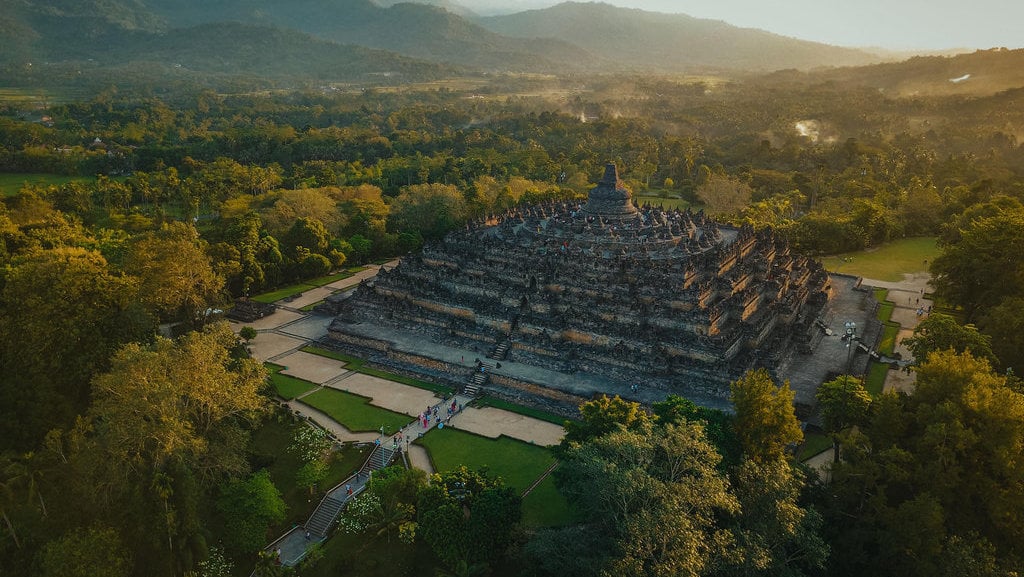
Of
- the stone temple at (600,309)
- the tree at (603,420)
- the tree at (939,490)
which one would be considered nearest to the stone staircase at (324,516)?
the tree at (603,420)

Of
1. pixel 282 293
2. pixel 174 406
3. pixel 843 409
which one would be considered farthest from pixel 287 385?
pixel 843 409

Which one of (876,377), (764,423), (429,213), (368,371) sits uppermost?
(764,423)

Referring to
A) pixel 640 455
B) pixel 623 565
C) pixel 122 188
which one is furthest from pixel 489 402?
pixel 122 188

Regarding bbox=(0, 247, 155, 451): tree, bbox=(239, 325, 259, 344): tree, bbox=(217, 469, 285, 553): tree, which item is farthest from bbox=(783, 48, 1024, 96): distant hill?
bbox=(0, 247, 155, 451): tree

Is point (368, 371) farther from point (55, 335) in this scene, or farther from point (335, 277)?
point (335, 277)

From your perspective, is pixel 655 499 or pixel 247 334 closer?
pixel 655 499

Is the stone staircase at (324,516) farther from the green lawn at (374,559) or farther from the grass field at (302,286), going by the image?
the grass field at (302,286)

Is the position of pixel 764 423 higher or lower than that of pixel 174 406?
higher

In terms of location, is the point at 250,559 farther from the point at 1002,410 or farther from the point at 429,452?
the point at 1002,410
